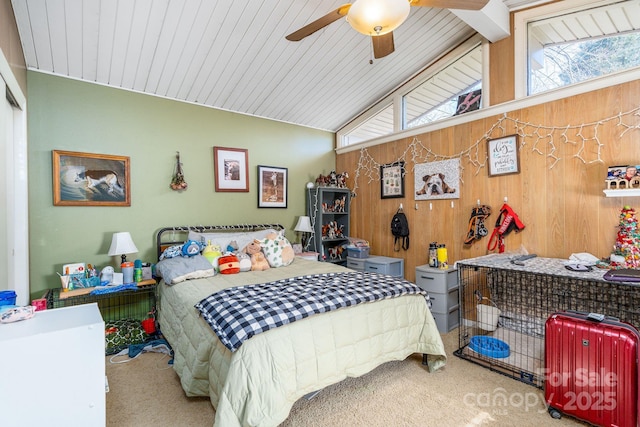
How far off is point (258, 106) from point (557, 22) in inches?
131

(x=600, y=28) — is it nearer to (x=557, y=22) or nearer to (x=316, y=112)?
(x=557, y=22)

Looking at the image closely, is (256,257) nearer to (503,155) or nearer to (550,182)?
(503,155)

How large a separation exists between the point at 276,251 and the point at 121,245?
4.99ft

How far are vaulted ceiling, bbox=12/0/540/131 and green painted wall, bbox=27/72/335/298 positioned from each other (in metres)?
0.19

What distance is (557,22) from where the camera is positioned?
2.91m

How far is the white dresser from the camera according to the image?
115 cm

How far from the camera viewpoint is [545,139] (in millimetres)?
2881

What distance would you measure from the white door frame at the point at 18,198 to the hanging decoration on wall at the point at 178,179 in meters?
1.25

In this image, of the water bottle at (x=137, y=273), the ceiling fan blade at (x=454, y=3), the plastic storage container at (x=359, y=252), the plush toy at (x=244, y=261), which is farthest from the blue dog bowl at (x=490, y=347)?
the water bottle at (x=137, y=273)

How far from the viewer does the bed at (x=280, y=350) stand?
155 centimetres

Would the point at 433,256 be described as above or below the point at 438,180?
below

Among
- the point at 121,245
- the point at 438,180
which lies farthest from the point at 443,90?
the point at 121,245

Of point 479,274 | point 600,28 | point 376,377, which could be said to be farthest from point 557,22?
point 376,377

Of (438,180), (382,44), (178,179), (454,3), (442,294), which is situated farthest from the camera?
(438,180)
